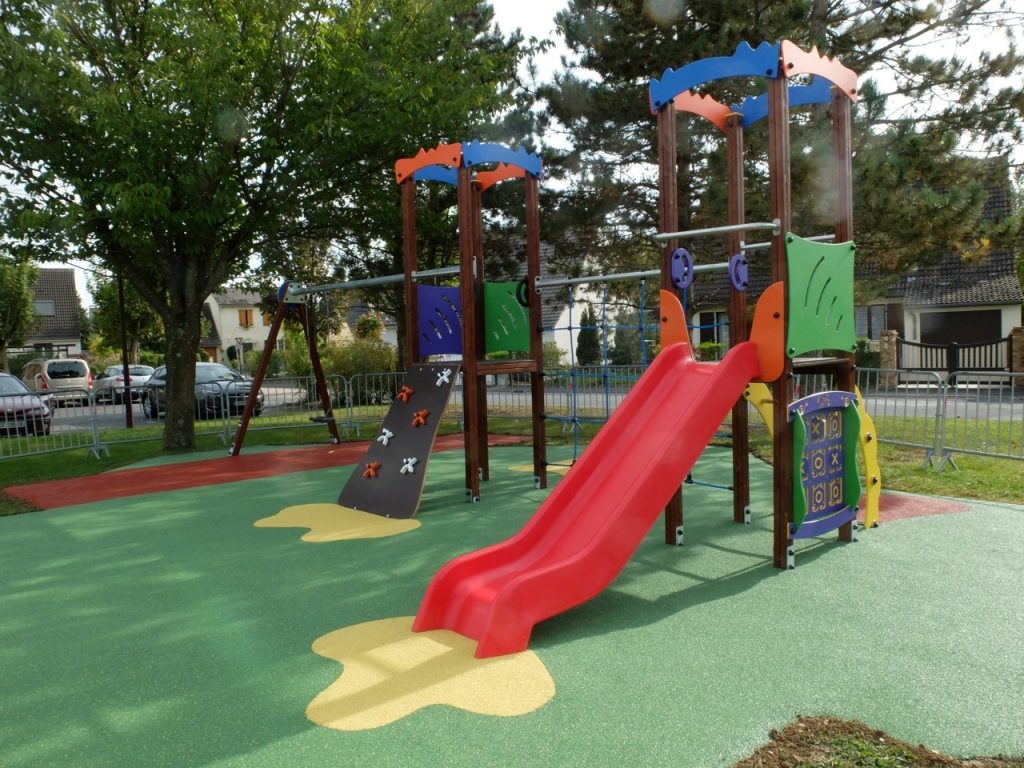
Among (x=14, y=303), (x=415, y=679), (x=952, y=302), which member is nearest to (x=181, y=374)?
(x=415, y=679)

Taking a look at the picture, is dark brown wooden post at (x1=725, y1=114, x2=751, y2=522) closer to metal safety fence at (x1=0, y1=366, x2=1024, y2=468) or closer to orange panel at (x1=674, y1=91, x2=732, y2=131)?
orange panel at (x1=674, y1=91, x2=732, y2=131)

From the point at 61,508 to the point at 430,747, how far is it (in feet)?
21.3

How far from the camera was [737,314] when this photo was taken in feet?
18.1

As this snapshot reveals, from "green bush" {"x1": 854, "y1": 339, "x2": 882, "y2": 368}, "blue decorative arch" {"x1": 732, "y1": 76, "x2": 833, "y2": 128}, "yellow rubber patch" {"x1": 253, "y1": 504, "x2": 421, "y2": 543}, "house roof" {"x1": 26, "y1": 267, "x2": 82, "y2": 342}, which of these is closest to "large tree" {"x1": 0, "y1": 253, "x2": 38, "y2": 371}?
"house roof" {"x1": 26, "y1": 267, "x2": 82, "y2": 342}

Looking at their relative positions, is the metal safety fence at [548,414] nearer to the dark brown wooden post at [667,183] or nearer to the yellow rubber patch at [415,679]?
the dark brown wooden post at [667,183]

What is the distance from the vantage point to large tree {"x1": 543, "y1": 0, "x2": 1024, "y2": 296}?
10555 mm

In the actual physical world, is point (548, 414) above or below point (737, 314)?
below

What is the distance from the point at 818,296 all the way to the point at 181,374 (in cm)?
1004

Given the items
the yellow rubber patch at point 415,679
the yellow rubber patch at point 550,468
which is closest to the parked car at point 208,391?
the yellow rubber patch at point 550,468

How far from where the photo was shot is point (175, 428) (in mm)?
11812

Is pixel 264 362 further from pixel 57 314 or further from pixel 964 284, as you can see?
pixel 57 314

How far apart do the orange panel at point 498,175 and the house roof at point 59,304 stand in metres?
48.0

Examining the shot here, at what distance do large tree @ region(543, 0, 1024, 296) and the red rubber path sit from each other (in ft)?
17.3

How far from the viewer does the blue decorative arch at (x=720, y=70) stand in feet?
14.8
